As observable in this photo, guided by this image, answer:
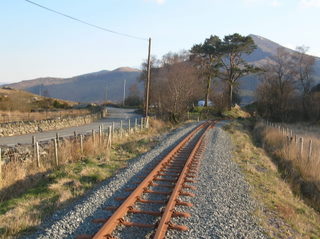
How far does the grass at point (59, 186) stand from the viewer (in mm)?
5965

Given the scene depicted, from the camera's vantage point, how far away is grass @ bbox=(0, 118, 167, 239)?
596cm

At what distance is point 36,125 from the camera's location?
29.6m

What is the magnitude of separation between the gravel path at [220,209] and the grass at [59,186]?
8.03 ft

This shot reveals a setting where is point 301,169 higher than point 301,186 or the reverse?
higher

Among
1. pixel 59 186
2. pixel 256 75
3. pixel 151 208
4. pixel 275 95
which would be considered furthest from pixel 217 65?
pixel 151 208

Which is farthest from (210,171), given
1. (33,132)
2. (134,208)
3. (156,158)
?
(33,132)

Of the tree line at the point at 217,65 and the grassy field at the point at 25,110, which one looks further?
the tree line at the point at 217,65

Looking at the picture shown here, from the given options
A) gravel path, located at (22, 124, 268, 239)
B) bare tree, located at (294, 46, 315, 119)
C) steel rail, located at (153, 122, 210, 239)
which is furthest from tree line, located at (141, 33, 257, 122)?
steel rail, located at (153, 122, 210, 239)

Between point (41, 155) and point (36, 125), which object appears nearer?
point (41, 155)

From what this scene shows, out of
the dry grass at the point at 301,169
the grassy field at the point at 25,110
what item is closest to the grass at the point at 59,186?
the dry grass at the point at 301,169

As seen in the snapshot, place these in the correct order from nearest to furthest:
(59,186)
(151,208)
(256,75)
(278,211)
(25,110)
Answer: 1. (151,208)
2. (278,211)
3. (59,186)
4. (25,110)
5. (256,75)

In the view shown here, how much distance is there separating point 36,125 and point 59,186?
2260 cm

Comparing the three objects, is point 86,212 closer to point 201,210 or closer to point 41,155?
point 201,210

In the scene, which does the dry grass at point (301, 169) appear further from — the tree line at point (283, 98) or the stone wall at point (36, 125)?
the tree line at point (283, 98)
